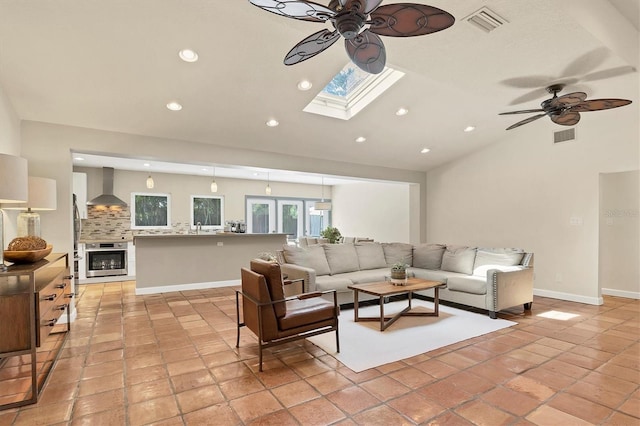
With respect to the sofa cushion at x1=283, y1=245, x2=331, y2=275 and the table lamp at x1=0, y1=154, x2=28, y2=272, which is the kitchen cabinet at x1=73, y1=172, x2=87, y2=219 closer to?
the sofa cushion at x1=283, y1=245, x2=331, y2=275

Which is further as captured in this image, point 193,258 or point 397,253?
point 193,258

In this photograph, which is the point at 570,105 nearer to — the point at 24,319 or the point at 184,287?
the point at 24,319

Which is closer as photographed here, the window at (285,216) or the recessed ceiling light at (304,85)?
the recessed ceiling light at (304,85)

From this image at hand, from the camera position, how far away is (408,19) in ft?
5.97

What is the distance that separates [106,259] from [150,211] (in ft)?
6.14

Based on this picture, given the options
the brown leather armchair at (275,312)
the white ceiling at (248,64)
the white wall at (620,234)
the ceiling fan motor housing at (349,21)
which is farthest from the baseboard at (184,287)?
the white wall at (620,234)

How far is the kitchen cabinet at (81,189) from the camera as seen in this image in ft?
23.4

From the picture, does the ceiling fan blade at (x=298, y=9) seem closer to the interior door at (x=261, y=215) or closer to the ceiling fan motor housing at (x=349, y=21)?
the ceiling fan motor housing at (x=349, y=21)

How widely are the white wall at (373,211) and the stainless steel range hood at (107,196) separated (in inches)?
248

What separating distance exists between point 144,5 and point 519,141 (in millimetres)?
6109

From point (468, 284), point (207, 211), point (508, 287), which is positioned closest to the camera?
point (508, 287)

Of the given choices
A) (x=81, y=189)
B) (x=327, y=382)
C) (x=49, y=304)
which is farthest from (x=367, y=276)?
(x=81, y=189)

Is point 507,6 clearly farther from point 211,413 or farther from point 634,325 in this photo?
point 634,325

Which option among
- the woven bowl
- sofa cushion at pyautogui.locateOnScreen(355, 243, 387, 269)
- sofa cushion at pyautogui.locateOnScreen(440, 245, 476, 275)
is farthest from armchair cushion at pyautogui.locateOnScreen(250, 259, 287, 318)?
sofa cushion at pyautogui.locateOnScreen(440, 245, 476, 275)
